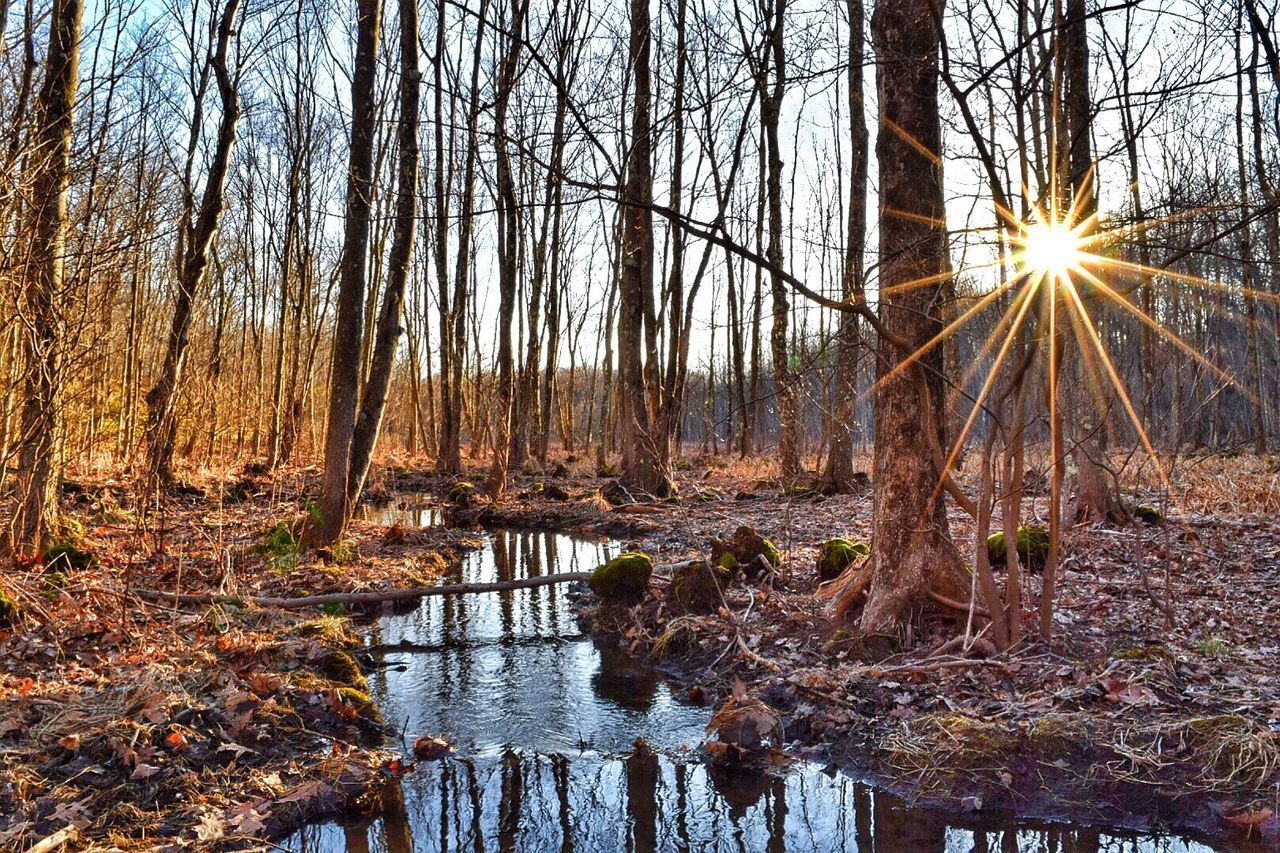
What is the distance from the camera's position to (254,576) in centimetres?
822

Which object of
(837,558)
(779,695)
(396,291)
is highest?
(396,291)

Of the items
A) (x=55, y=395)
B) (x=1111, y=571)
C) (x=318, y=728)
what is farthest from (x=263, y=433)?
(x=1111, y=571)

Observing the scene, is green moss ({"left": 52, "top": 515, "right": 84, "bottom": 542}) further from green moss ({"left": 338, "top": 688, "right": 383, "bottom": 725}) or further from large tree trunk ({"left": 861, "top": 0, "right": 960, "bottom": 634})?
large tree trunk ({"left": 861, "top": 0, "right": 960, "bottom": 634})

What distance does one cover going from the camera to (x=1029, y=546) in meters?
6.85

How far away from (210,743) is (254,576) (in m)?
4.11

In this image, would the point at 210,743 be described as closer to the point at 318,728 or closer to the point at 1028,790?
the point at 318,728

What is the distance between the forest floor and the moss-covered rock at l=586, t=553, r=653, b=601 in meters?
0.24

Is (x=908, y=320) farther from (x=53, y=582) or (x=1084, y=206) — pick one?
(x=53, y=582)

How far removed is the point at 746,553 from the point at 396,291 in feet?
18.0

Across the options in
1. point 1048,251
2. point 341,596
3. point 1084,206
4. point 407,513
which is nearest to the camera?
point 1048,251

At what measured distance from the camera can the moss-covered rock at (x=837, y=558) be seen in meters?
7.45

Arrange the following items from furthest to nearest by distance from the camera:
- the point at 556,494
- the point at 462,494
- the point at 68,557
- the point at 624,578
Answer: the point at 462,494, the point at 556,494, the point at 624,578, the point at 68,557

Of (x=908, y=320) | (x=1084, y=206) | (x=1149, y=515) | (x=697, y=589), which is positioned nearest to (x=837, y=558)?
(x=697, y=589)

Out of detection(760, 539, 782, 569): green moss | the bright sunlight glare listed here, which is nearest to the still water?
detection(760, 539, 782, 569): green moss
